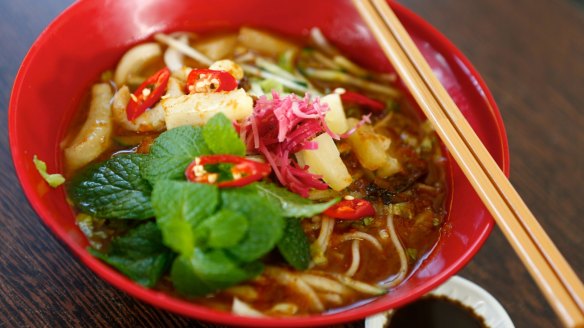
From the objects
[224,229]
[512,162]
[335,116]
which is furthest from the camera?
[512,162]

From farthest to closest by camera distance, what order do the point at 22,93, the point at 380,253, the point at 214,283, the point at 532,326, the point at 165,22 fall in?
1. the point at 165,22
2. the point at 532,326
3. the point at 380,253
4. the point at 22,93
5. the point at 214,283

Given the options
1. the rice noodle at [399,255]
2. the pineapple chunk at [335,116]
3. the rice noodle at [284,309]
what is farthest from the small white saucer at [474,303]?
the pineapple chunk at [335,116]

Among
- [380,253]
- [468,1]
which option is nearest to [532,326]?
[380,253]

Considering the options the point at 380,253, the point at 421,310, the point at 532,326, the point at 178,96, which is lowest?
the point at 532,326

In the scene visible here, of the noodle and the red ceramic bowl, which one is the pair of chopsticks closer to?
the red ceramic bowl

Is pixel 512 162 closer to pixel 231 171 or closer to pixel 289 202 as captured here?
pixel 289 202

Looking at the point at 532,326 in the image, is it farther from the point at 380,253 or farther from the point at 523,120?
the point at 523,120

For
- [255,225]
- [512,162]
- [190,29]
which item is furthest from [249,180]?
[512,162]
